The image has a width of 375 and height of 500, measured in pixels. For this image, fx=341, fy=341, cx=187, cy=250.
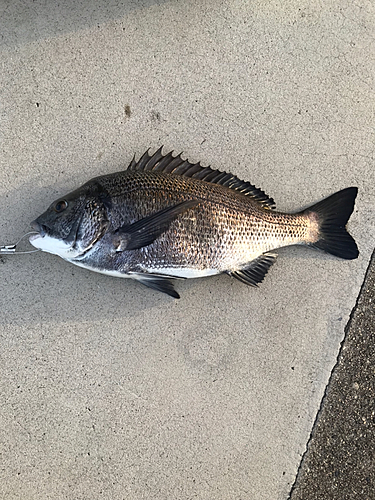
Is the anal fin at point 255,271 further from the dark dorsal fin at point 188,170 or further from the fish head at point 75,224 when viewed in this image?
the fish head at point 75,224

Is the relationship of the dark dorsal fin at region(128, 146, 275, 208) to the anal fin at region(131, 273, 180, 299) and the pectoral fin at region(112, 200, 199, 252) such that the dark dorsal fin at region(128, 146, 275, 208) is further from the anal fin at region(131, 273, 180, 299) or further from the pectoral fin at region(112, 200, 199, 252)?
the anal fin at region(131, 273, 180, 299)

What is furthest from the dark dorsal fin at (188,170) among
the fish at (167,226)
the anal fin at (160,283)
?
the anal fin at (160,283)

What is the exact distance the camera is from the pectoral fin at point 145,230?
5.96ft

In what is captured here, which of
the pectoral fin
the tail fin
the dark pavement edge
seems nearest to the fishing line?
the pectoral fin

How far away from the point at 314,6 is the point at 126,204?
6.48 ft

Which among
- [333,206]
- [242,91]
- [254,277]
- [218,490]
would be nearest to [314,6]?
[242,91]

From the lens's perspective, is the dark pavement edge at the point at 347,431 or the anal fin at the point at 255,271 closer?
the anal fin at the point at 255,271

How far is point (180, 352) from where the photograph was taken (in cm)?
225

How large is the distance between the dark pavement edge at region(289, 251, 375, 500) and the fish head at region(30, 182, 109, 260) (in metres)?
1.80

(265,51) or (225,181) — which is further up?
(265,51)

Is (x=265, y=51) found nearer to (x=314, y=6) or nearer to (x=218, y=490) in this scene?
(x=314, y=6)

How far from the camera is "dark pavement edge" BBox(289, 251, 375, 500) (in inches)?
89.5

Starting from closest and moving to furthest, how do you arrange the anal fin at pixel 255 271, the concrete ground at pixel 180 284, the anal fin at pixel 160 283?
the anal fin at pixel 160 283, the anal fin at pixel 255 271, the concrete ground at pixel 180 284

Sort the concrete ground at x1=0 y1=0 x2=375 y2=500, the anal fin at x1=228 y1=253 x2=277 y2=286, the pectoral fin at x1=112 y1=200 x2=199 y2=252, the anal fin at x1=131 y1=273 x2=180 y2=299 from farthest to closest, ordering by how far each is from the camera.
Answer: the concrete ground at x1=0 y1=0 x2=375 y2=500, the anal fin at x1=228 y1=253 x2=277 y2=286, the anal fin at x1=131 y1=273 x2=180 y2=299, the pectoral fin at x1=112 y1=200 x2=199 y2=252
